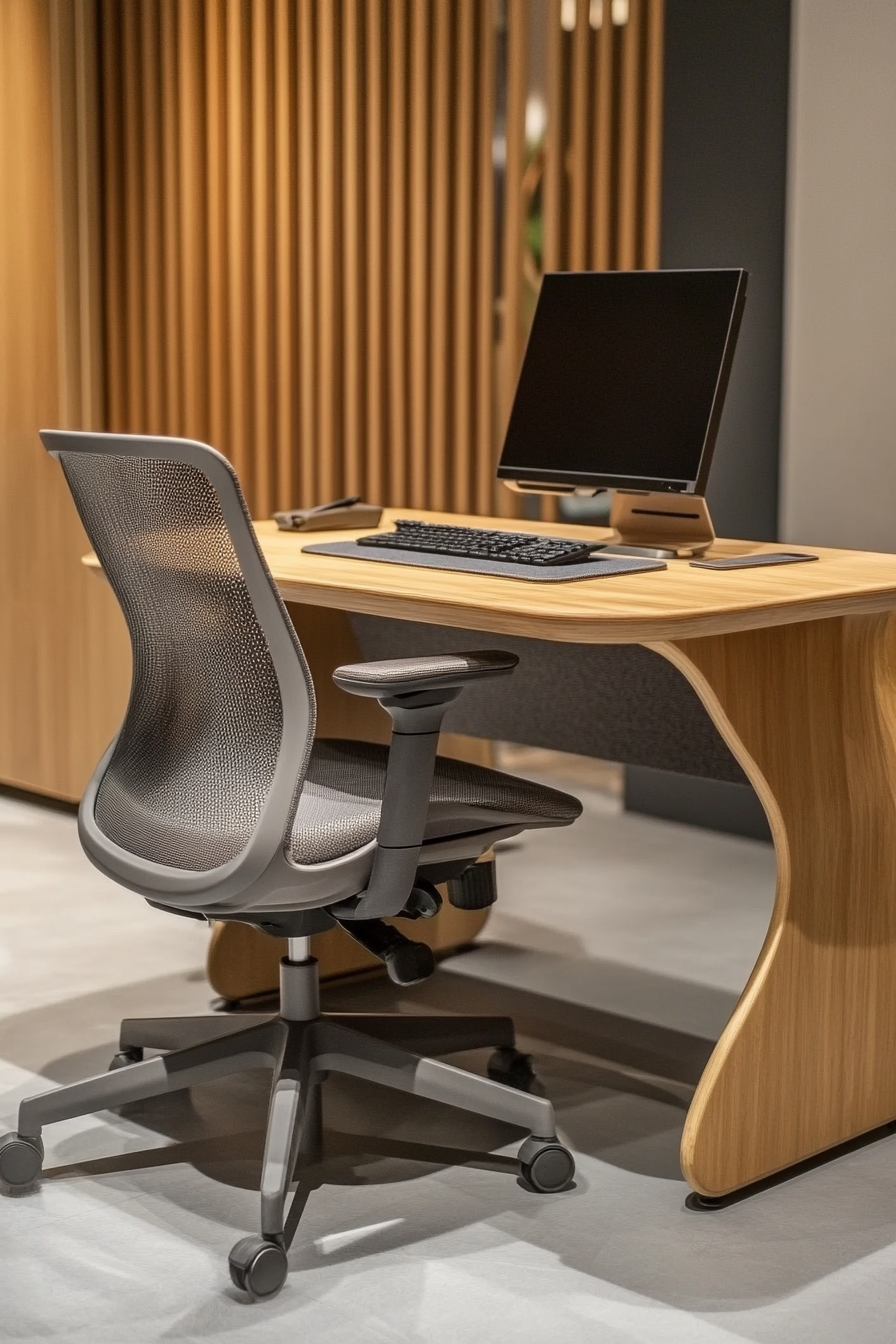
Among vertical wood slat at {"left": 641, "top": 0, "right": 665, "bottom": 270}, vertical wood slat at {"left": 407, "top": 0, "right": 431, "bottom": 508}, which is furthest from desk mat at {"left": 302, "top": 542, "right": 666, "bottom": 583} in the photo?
vertical wood slat at {"left": 407, "top": 0, "right": 431, "bottom": 508}

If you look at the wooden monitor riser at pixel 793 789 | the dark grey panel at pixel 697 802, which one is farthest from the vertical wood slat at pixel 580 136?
the wooden monitor riser at pixel 793 789

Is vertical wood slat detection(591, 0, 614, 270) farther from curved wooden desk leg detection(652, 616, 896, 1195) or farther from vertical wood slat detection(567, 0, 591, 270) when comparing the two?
curved wooden desk leg detection(652, 616, 896, 1195)

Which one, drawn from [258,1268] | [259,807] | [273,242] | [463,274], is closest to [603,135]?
[463,274]

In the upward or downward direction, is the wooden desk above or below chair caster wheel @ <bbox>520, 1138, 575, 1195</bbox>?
above

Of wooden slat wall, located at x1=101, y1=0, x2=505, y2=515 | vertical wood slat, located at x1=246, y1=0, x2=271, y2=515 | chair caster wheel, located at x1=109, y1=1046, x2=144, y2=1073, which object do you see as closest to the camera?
chair caster wheel, located at x1=109, y1=1046, x2=144, y2=1073

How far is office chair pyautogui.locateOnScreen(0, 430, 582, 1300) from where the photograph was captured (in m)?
2.25

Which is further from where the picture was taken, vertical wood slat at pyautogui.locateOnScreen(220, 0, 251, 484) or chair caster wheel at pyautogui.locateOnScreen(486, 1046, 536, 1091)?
vertical wood slat at pyautogui.locateOnScreen(220, 0, 251, 484)

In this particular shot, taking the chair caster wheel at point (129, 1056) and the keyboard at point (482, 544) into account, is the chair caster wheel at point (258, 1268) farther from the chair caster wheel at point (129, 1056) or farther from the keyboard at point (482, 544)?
the keyboard at point (482, 544)

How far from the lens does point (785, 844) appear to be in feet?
8.23

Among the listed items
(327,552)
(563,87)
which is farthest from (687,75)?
(327,552)

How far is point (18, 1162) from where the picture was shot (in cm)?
254

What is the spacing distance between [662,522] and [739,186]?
1584 millimetres

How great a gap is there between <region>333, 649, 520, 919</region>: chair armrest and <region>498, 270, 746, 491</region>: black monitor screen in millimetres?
737

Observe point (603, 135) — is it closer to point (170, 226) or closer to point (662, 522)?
point (170, 226)
